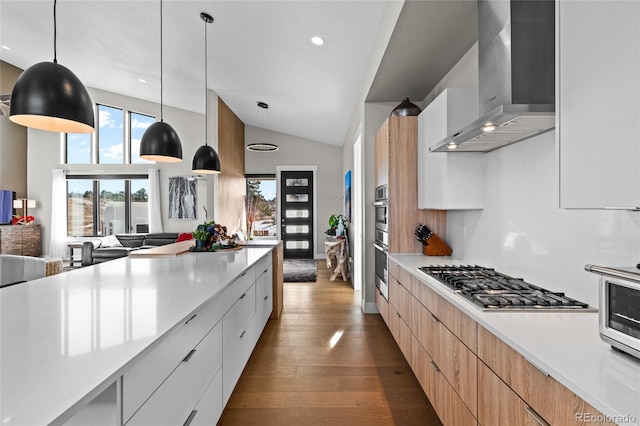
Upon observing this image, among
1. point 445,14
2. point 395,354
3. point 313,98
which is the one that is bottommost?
point 395,354

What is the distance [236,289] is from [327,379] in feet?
3.35

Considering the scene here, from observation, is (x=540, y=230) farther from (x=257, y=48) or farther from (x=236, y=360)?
(x=257, y=48)

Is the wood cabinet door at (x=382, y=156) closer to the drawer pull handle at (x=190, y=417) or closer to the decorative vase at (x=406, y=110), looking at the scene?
the decorative vase at (x=406, y=110)

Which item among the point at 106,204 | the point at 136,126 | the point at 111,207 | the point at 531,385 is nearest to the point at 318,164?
the point at 136,126

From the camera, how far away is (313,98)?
5066 mm

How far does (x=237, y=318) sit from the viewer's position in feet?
7.04

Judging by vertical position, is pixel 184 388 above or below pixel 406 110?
below

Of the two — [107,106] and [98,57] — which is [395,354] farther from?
[107,106]

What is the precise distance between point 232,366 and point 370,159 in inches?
110

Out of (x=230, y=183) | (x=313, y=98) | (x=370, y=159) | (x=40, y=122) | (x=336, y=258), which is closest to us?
(x=40, y=122)

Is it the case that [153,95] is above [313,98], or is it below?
above

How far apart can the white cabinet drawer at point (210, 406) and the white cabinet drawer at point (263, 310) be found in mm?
1072

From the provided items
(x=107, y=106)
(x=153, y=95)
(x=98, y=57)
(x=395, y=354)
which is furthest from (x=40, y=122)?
(x=107, y=106)

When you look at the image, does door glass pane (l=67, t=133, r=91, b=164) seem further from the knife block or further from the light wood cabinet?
the light wood cabinet
